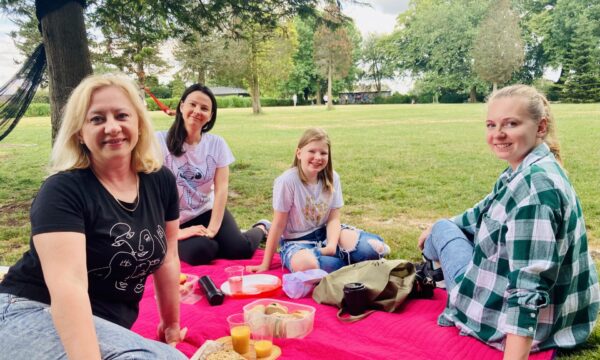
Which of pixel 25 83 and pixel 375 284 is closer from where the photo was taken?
pixel 375 284

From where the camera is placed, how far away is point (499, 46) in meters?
45.9

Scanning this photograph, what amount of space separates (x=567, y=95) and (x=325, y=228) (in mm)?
42003

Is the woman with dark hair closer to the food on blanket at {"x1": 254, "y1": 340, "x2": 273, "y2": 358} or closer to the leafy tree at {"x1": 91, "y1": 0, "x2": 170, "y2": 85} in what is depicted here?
the food on blanket at {"x1": 254, "y1": 340, "x2": 273, "y2": 358}

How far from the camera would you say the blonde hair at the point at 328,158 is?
3.82m

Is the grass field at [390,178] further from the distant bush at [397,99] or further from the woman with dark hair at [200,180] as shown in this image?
the distant bush at [397,99]

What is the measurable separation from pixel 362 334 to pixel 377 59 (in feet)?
250

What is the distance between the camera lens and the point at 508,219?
2.27m

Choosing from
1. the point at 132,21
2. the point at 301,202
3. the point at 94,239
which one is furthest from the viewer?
the point at 132,21

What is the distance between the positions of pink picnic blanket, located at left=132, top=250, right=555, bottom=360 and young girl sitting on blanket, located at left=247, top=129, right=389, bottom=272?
52 centimetres

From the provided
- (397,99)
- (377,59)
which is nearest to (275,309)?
(397,99)

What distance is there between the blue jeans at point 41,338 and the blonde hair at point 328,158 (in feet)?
7.16

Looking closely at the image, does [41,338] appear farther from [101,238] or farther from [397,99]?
[397,99]

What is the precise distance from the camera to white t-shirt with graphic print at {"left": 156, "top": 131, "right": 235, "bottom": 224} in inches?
172

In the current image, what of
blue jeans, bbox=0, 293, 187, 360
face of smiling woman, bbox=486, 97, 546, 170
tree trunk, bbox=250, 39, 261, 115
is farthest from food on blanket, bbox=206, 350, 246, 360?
tree trunk, bbox=250, 39, 261, 115
